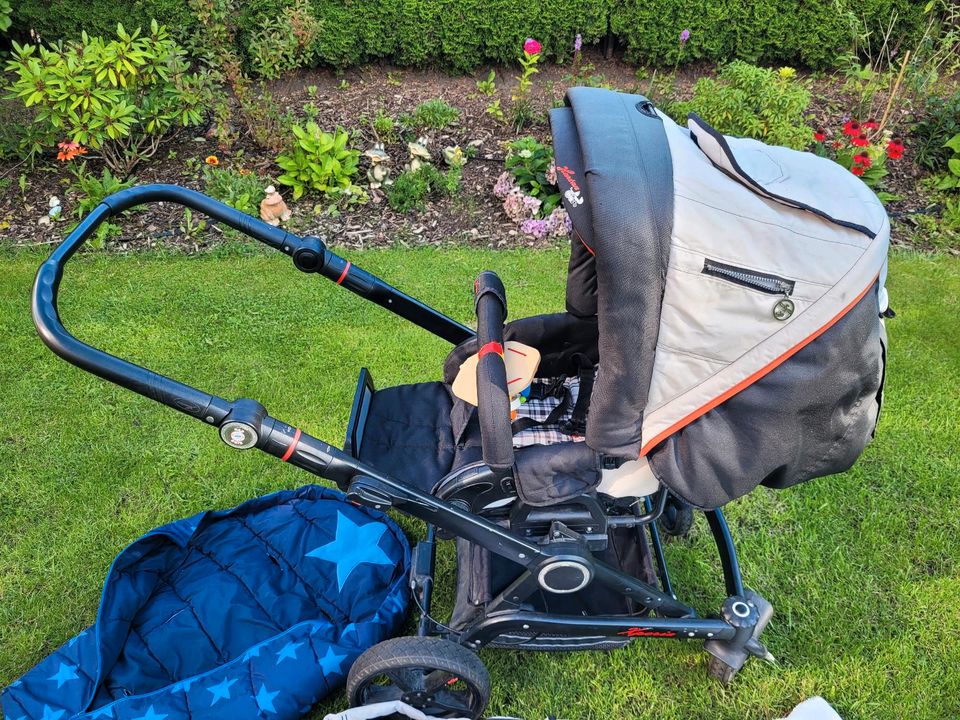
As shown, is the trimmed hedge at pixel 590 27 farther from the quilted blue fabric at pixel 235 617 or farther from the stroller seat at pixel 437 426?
the quilted blue fabric at pixel 235 617

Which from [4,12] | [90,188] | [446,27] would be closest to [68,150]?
[90,188]

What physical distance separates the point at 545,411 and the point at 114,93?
11.4 feet

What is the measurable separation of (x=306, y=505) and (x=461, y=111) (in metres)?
3.62

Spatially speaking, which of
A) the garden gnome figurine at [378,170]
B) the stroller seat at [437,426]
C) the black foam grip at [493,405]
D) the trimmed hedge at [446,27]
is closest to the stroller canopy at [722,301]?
the black foam grip at [493,405]

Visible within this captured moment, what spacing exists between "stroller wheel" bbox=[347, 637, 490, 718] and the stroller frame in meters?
0.11

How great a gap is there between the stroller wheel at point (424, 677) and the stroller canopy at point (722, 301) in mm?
752

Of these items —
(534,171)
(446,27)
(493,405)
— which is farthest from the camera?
(446,27)

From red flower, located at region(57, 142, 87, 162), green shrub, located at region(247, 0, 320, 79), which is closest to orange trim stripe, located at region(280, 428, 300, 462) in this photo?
red flower, located at region(57, 142, 87, 162)

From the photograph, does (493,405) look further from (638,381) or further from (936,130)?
(936,130)

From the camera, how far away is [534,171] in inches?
181

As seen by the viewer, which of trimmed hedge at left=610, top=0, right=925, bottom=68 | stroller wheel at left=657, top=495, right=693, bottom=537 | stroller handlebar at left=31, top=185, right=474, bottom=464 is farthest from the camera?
trimmed hedge at left=610, top=0, right=925, bottom=68

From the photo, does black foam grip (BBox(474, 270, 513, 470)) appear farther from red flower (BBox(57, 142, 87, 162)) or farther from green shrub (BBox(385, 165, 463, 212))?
red flower (BBox(57, 142, 87, 162))

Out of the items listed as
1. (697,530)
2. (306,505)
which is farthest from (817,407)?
(306,505)

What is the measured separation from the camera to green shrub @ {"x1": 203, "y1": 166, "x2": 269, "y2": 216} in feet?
14.1
